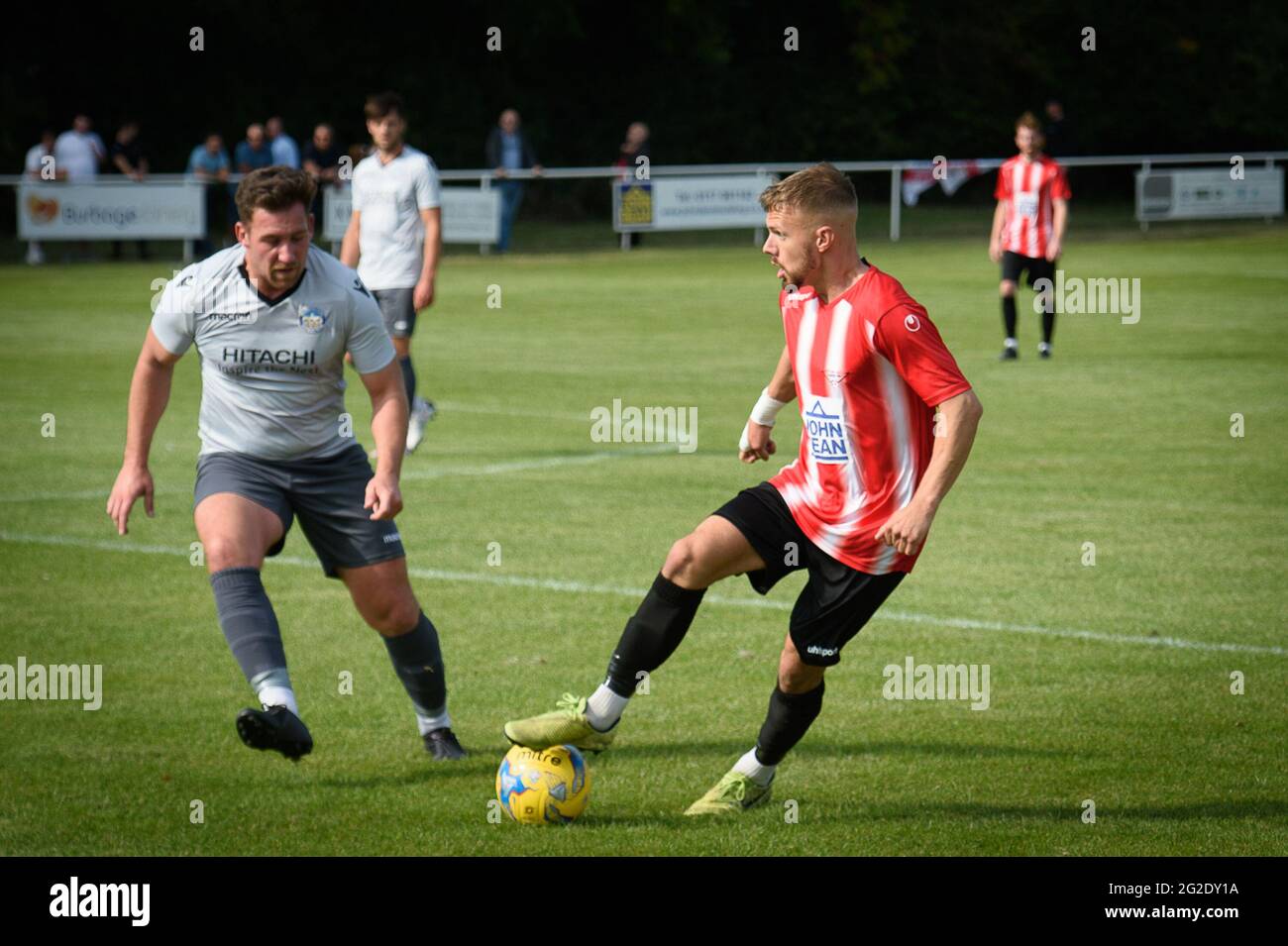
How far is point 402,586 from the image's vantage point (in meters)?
6.18

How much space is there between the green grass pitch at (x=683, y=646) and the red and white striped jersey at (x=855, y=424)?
0.93 m

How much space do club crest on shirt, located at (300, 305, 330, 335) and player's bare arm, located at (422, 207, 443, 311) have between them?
6.54 m

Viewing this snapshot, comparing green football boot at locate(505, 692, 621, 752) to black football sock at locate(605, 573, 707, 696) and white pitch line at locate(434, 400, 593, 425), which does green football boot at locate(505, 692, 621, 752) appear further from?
white pitch line at locate(434, 400, 593, 425)

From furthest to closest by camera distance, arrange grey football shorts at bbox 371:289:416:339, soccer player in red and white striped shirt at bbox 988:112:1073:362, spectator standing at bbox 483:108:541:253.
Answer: spectator standing at bbox 483:108:541:253
soccer player in red and white striped shirt at bbox 988:112:1073:362
grey football shorts at bbox 371:289:416:339

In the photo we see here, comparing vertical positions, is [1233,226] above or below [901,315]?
above

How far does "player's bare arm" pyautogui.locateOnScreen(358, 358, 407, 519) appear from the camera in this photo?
5691 mm

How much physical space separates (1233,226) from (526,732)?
111ft

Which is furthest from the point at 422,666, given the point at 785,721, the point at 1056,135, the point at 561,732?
the point at 1056,135

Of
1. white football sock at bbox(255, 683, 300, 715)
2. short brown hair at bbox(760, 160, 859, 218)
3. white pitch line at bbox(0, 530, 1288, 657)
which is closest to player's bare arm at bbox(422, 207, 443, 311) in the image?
white pitch line at bbox(0, 530, 1288, 657)

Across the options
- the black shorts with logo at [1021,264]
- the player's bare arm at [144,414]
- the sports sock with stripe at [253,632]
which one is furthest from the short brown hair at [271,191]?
the black shorts with logo at [1021,264]

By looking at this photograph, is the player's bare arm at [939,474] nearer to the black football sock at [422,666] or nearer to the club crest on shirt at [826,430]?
the club crest on shirt at [826,430]

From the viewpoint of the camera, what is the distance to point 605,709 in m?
5.85
